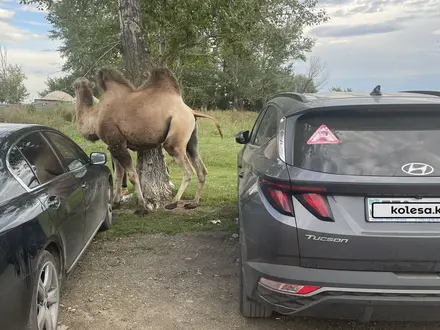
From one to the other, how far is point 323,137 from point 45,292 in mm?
2275

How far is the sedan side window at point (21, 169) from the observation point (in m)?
3.57

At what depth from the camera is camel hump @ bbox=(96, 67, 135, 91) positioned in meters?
7.03

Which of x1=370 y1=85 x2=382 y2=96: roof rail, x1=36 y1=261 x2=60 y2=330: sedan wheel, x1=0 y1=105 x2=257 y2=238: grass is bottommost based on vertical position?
x1=0 y1=105 x2=257 y2=238: grass

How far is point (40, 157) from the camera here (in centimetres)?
417

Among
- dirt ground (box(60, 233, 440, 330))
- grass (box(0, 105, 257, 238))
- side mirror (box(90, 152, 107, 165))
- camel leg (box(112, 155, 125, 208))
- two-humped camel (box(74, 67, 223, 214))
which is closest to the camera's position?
dirt ground (box(60, 233, 440, 330))

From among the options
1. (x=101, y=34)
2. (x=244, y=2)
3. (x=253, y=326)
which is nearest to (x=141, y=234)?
(x=253, y=326)

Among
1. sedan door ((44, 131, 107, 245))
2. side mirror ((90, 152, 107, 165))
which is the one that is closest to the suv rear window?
sedan door ((44, 131, 107, 245))

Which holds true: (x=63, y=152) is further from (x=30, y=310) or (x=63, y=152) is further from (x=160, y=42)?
(x=160, y=42)

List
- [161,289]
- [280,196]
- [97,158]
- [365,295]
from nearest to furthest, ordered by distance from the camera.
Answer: [365,295] → [280,196] → [161,289] → [97,158]

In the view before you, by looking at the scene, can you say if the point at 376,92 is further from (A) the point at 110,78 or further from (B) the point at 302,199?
(A) the point at 110,78

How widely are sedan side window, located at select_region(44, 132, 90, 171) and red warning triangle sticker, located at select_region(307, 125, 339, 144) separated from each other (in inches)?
113

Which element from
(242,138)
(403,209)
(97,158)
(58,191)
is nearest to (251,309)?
(403,209)

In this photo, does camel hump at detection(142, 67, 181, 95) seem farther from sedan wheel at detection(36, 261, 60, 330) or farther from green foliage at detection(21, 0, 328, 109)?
sedan wheel at detection(36, 261, 60, 330)

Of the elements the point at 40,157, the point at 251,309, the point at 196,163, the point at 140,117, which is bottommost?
the point at 251,309
